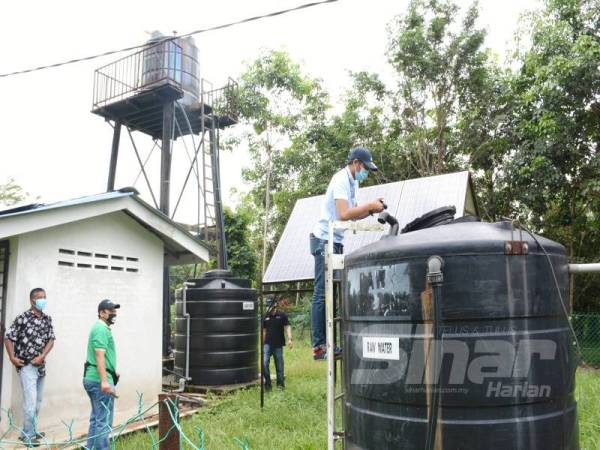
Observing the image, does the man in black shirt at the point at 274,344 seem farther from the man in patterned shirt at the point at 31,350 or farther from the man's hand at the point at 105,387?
the man's hand at the point at 105,387

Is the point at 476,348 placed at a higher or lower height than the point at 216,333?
higher

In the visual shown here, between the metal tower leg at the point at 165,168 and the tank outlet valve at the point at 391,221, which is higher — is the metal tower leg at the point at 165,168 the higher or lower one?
the higher one

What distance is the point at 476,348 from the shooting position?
2072mm

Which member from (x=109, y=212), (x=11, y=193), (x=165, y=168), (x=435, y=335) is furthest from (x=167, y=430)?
(x=11, y=193)

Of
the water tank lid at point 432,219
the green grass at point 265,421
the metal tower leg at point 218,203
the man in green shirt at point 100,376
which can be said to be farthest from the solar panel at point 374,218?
the metal tower leg at point 218,203

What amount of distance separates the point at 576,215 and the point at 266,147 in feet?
38.4

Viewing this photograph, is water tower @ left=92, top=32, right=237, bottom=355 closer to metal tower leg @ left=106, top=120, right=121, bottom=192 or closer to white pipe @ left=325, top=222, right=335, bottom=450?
metal tower leg @ left=106, top=120, right=121, bottom=192

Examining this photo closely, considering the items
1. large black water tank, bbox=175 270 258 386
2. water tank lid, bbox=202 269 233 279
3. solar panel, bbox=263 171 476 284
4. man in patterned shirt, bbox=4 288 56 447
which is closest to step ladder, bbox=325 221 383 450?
solar panel, bbox=263 171 476 284

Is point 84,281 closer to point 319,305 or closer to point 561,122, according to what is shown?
point 319,305

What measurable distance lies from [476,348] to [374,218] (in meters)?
3.09

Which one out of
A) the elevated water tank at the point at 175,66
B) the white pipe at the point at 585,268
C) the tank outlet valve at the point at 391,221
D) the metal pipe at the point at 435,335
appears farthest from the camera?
the elevated water tank at the point at 175,66

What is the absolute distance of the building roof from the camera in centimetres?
600

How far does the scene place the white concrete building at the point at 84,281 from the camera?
616cm

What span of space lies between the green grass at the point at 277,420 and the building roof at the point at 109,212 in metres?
2.66
